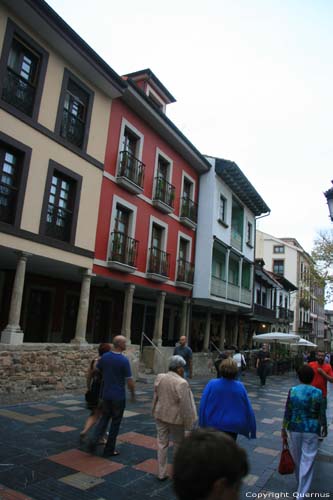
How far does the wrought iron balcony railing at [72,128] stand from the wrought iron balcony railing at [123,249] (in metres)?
3.50

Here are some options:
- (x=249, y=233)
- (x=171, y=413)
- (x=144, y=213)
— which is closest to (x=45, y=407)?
(x=171, y=413)

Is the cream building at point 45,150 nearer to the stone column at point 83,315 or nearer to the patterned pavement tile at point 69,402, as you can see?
the stone column at point 83,315

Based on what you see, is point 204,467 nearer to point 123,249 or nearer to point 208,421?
point 208,421

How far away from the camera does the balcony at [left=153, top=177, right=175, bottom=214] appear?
656 inches

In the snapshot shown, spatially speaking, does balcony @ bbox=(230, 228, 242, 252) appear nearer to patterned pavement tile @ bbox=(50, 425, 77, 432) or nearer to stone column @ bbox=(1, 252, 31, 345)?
stone column @ bbox=(1, 252, 31, 345)

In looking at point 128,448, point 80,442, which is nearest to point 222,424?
point 128,448

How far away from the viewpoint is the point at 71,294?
53.0 feet

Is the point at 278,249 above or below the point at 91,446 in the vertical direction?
above

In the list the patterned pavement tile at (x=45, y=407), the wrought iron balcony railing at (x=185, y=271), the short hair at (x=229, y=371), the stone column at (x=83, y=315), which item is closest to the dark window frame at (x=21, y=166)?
the stone column at (x=83, y=315)

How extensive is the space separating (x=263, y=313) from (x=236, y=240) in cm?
923

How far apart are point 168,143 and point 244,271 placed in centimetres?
1212

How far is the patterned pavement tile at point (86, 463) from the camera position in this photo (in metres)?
4.92

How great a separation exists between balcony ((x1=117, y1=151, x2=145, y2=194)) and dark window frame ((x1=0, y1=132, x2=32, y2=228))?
413 cm

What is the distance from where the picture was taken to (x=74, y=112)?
1267 cm
